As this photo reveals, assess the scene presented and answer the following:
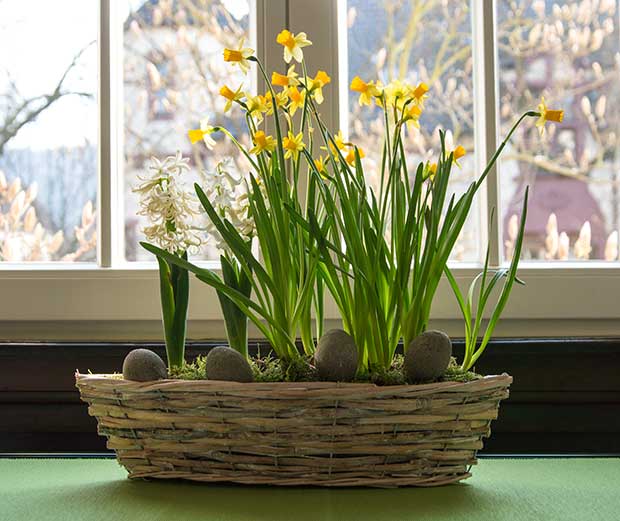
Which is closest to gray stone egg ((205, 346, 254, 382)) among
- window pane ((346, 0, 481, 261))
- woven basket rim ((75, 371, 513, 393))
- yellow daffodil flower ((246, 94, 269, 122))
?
woven basket rim ((75, 371, 513, 393))

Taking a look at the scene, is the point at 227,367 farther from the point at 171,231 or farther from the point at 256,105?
the point at 256,105

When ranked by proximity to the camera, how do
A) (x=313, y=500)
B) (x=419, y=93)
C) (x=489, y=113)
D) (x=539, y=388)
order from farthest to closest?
(x=489, y=113), (x=539, y=388), (x=419, y=93), (x=313, y=500)

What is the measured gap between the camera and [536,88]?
4.33 ft

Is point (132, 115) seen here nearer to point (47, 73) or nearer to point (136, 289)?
point (47, 73)

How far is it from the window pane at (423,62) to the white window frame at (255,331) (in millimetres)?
44

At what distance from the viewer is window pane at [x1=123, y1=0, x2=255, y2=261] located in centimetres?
132

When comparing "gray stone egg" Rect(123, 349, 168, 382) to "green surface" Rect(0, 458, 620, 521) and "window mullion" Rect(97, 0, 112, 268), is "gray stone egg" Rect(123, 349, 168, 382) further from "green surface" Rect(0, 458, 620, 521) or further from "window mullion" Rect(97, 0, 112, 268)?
"window mullion" Rect(97, 0, 112, 268)

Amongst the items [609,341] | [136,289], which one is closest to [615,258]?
[609,341]

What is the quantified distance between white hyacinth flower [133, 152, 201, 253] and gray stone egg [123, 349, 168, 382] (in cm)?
13

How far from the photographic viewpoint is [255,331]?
1225 millimetres

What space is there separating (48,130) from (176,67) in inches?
9.2

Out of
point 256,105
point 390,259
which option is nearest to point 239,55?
point 256,105

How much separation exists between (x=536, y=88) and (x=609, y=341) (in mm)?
428

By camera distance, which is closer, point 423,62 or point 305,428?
point 305,428
